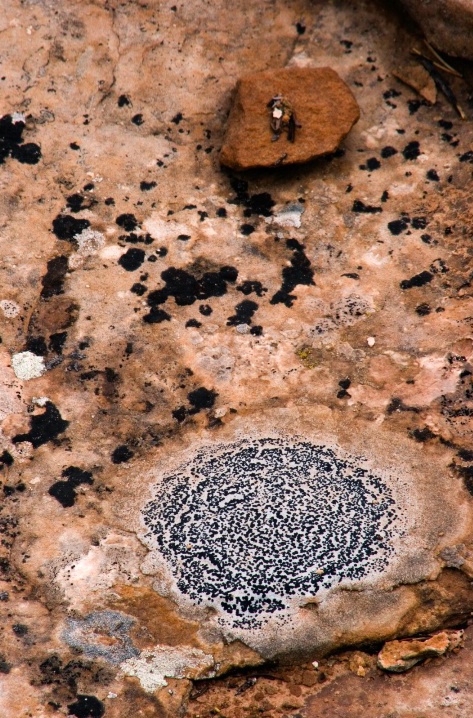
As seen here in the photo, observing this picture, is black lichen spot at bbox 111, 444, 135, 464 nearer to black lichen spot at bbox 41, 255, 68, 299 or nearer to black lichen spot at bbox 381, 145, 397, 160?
black lichen spot at bbox 41, 255, 68, 299

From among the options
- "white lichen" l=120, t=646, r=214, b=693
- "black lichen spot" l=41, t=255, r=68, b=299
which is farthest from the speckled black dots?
"black lichen spot" l=41, t=255, r=68, b=299

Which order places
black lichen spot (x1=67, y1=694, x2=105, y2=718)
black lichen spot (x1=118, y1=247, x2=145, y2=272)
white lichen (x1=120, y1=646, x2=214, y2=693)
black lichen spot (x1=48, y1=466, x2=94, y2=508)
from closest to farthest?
1. black lichen spot (x1=67, y1=694, x2=105, y2=718)
2. white lichen (x1=120, y1=646, x2=214, y2=693)
3. black lichen spot (x1=48, y1=466, x2=94, y2=508)
4. black lichen spot (x1=118, y1=247, x2=145, y2=272)

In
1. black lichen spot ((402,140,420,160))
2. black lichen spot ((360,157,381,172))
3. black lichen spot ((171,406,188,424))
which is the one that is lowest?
black lichen spot ((171,406,188,424))

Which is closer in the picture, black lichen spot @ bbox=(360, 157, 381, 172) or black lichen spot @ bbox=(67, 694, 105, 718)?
black lichen spot @ bbox=(67, 694, 105, 718)

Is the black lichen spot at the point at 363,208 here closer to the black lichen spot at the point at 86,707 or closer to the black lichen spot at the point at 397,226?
the black lichen spot at the point at 397,226

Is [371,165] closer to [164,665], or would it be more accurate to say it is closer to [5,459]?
[5,459]

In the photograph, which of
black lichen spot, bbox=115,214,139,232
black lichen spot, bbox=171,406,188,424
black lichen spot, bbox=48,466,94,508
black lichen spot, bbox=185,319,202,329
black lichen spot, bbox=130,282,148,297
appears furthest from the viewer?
black lichen spot, bbox=115,214,139,232
